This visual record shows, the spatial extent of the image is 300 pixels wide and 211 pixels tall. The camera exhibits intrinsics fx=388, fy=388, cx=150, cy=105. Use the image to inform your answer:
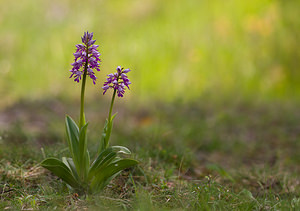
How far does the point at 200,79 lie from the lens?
6.50m

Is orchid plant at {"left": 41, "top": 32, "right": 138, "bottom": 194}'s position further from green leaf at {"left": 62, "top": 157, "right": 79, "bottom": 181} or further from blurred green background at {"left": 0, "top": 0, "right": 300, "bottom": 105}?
blurred green background at {"left": 0, "top": 0, "right": 300, "bottom": 105}

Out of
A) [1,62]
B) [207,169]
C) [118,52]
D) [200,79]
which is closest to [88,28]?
[118,52]

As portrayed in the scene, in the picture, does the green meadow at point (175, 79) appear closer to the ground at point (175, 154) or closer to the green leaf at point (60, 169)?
the ground at point (175, 154)

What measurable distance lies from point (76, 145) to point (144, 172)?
607 millimetres

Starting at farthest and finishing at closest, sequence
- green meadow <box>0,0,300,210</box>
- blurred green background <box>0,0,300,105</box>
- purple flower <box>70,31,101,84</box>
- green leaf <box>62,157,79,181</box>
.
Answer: blurred green background <box>0,0,300,105</box> → green meadow <box>0,0,300,210</box> → green leaf <box>62,157,79,181</box> → purple flower <box>70,31,101,84</box>

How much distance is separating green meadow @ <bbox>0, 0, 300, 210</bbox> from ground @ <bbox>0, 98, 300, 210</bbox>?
2 centimetres

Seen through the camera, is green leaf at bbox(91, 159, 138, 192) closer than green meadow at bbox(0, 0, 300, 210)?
Yes

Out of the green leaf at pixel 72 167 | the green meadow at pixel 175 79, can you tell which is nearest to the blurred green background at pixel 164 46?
the green meadow at pixel 175 79

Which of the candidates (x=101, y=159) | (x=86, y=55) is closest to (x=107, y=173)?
(x=101, y=159)

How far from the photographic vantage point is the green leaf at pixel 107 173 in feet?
7.10

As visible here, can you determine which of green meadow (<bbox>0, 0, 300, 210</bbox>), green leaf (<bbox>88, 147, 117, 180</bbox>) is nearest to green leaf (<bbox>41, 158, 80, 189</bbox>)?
green leaf (<bbox>88, 147, 117, 180</bbox>)

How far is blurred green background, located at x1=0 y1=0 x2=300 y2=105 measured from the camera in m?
6.42

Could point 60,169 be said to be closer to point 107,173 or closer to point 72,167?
point 72,167

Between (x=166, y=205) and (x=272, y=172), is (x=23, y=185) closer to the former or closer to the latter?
(x=166, y=205)
